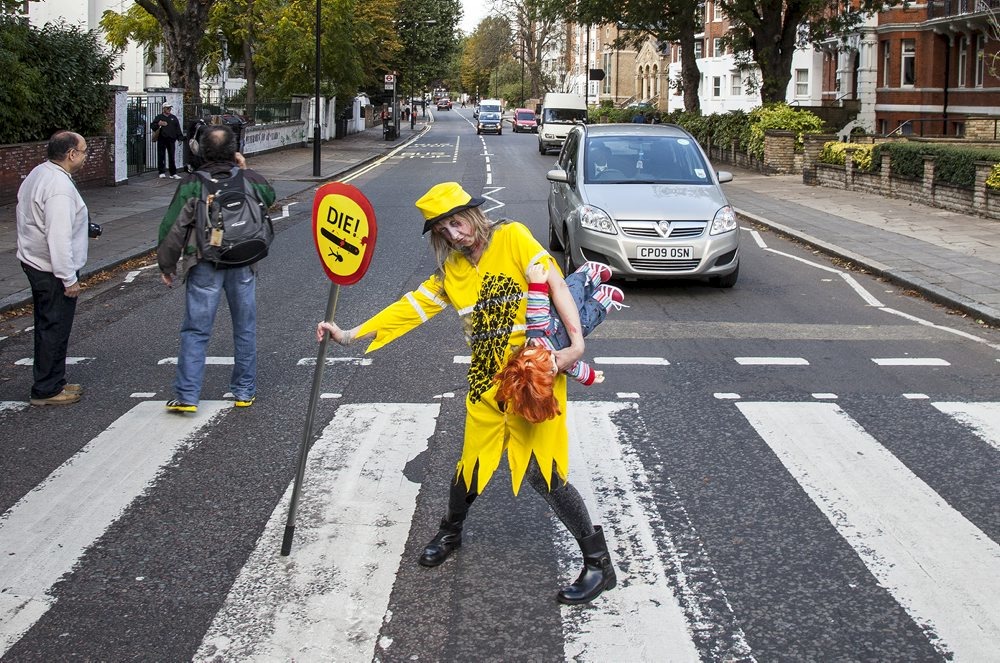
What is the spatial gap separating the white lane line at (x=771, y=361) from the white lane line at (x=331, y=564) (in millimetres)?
3047

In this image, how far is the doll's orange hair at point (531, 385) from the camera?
4.28m

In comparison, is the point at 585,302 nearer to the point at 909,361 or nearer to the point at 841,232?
the point at 909,361

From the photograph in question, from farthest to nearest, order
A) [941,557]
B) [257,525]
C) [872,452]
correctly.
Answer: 1. [872,452]
2. [257,525]
3. [941,557]

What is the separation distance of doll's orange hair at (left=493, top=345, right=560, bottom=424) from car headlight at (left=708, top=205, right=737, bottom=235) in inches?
318

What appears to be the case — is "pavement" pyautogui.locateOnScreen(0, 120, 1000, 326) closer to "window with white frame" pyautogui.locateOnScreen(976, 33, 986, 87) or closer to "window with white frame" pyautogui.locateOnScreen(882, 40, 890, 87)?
"window with white frame" pyautogui.locateOnScreen(976, 33, 986, 87)

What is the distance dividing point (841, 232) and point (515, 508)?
13473mm

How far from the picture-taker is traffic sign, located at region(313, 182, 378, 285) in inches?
189

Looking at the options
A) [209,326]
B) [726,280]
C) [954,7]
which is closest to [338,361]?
[209,326]

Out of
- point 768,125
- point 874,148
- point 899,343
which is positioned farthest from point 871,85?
point 899,343

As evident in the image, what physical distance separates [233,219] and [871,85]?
47055 millimetres

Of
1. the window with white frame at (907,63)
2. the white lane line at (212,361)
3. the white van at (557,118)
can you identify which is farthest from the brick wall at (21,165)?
the window with white frame at (907,63)

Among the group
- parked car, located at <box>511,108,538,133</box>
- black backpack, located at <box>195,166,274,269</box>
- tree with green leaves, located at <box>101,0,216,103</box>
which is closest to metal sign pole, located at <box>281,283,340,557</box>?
black backpack, located at <box>195,166,274,269</box>

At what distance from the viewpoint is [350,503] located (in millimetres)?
5758

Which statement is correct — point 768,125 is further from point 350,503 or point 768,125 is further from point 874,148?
point 350,503
